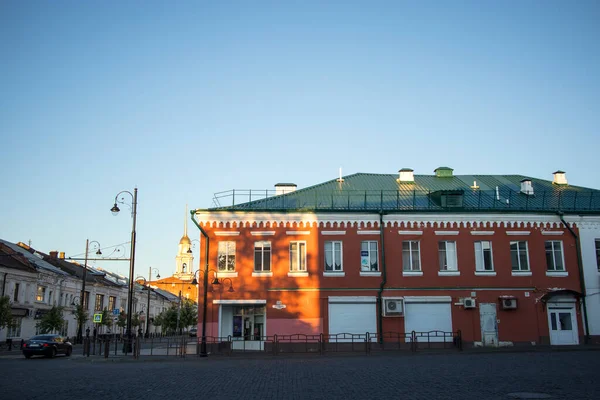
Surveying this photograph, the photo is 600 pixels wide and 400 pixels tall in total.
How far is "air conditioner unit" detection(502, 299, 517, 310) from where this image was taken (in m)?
31.6

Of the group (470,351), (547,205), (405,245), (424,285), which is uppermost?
(547,205)

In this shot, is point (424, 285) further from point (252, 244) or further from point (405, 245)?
point (252, 244)

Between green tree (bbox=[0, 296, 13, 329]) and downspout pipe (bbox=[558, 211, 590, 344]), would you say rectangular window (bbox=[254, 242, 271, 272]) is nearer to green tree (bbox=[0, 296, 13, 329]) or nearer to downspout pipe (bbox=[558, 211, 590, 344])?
downspout pipe (bbox=[558, 211, 590, 344])

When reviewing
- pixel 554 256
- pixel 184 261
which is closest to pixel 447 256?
pixel 554 256

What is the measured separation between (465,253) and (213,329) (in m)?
15.6

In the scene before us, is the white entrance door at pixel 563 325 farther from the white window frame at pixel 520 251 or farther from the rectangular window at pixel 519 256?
the rectangular window at pixel 519 256

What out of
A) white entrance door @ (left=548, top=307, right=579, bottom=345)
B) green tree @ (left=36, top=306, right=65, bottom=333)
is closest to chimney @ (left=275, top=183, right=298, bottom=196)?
white entrance door @ (left=548, top=307, right=579, bottom=345)

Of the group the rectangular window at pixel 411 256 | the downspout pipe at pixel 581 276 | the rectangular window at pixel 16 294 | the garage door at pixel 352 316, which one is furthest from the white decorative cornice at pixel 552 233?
the rectangular window at pixel 16 294

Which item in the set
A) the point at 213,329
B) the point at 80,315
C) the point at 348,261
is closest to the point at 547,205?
the point at 348,261

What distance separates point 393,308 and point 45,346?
782 inches

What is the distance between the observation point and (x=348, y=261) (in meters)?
32.3

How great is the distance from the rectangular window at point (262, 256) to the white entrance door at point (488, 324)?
12826mm

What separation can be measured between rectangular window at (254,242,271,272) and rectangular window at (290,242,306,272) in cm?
137

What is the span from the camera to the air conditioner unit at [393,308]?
3116 cm
